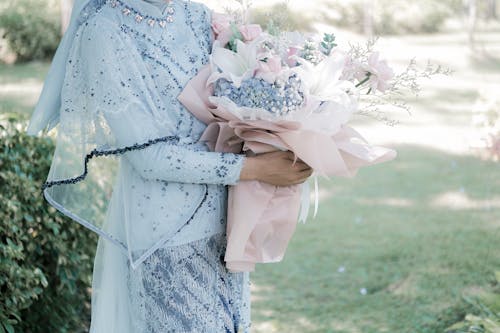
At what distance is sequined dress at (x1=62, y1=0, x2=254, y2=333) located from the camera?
216cm

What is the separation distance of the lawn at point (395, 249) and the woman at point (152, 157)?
99.6 inches

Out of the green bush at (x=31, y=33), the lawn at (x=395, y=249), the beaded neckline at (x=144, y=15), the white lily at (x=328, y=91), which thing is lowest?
the green bush at (x=31, y=33)

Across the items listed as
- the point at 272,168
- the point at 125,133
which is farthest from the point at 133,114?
the point at 272,168

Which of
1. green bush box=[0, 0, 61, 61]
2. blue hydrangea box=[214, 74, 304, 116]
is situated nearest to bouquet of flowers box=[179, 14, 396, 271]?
blue hydrangea box=[214, 74, 304, 116]

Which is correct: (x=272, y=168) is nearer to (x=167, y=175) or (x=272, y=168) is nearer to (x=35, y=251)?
(x=167, y=175)

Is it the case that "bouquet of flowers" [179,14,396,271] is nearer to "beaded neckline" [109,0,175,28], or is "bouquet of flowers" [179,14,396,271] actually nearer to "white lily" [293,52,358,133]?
"white lily" [293,52,358,133]

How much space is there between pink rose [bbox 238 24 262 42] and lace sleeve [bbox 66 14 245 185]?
12.3 inches

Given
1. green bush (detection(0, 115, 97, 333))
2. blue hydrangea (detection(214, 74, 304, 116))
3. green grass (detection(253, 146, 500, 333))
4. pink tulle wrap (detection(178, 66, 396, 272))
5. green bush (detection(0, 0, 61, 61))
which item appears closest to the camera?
blue hydrangea (detection(214, 74, 304, 116))

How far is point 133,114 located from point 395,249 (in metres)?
4.15

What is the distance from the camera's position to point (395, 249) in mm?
5980

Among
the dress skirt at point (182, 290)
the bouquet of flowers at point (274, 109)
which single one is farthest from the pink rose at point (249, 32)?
the dress skirt at point (182, 290)

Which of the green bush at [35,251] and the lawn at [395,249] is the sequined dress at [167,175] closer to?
the green bush at [35,251]

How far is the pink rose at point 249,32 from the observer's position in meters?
2.30

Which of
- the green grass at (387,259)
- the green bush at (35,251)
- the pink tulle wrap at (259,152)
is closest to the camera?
the pink tulle wrap at (259,152)
